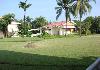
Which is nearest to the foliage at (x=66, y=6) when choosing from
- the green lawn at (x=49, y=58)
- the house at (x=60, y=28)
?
the house at (x=60, y=28)

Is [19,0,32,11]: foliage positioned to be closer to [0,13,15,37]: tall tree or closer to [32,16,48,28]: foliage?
[0,13,15,37]: tall tree

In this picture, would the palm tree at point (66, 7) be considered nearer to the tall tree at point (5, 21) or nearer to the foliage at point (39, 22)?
the tall tree at point (5, 21)

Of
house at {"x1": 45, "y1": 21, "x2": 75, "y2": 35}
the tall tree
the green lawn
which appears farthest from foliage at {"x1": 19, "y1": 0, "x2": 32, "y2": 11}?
the green lawn

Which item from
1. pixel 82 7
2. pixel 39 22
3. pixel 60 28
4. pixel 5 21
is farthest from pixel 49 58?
pixel 39 22

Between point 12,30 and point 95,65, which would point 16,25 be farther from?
point 95,65

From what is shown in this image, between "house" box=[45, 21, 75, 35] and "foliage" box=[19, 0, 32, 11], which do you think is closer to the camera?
"foliage" box=[19, 0, 32, 11]

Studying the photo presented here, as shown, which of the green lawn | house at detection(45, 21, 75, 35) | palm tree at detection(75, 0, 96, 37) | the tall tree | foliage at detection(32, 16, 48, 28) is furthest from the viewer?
foliage at detection(32, 16, 48, 28)

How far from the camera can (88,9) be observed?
57.7 m

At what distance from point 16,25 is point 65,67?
61.6m

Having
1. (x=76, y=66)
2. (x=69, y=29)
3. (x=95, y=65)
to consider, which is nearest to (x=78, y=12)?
(x=69, y=29)

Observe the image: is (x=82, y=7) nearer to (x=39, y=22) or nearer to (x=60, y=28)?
(x=60, y=28)

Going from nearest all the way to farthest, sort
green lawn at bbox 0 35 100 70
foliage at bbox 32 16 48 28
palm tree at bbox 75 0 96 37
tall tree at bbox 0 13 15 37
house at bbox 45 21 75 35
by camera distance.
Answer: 1. green lawn at bbox 0 35 100 70
2. palm tree at bbox 75 0 96 37
3. tall tree at bbox 0 13 15 37
4. house at bbox 45 21 75 35
5. foliage at bbox 32 16 48 28

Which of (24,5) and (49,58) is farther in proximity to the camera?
(24,5)

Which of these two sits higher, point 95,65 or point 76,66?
point 95,65
